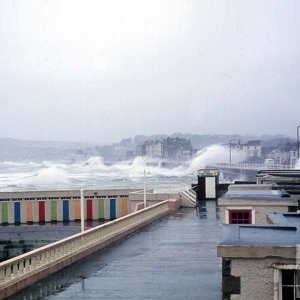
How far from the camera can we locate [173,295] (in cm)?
1198

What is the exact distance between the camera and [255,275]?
8180mm

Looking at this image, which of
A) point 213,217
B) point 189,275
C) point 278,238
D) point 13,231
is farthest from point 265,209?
point 13,231

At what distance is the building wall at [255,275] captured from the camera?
811cm

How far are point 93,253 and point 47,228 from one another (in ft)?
72.1

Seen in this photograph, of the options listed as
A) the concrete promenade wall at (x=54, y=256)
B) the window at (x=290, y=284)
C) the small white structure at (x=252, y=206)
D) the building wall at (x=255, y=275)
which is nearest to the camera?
the window at (x=290, y=284)

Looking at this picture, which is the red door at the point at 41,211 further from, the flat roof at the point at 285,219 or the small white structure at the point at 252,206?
the flat roof at the point at 285,219

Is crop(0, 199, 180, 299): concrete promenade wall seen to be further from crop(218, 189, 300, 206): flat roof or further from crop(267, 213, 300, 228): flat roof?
Result: crop(267, 213, 300, 228): flat roof

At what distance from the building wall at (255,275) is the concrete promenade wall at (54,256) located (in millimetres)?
6131

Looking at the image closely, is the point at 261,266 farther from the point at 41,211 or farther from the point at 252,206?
the point at 41,211

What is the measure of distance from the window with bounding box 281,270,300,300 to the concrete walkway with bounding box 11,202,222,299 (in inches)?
158

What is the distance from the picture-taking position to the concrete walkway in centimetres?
1237

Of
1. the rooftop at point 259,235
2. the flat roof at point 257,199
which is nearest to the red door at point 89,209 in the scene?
the flat roof at point 257,199

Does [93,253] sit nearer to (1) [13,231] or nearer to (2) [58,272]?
(2) [58,272]

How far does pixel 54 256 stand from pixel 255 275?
28.1 feet
